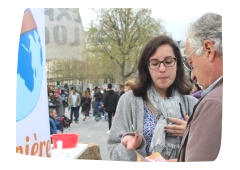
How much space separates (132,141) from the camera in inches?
51.2

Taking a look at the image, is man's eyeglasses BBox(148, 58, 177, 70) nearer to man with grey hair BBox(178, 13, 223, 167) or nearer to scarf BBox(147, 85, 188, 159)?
scarf BBox(147, 85, 188, 159)

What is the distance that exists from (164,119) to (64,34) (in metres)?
0.52

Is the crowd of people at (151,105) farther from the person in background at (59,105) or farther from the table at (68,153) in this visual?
the table at (68,153)

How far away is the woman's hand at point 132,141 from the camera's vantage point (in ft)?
4.31

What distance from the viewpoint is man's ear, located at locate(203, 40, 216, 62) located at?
2.62 feet

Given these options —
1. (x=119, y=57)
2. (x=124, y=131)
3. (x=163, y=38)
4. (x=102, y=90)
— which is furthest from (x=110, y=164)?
(x=163, y=38)

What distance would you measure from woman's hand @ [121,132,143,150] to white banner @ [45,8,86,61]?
370 mm

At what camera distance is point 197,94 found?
1.31 metres

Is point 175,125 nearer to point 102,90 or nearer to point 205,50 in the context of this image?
point 102,90

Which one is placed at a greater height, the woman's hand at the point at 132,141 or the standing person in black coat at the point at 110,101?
the standing person in black coat at the point at 110,101

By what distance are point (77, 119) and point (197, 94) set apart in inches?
20.1

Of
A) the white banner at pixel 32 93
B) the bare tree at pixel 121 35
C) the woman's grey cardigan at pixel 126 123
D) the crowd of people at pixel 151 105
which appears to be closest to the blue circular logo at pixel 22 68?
the white banner at pixel 32 93

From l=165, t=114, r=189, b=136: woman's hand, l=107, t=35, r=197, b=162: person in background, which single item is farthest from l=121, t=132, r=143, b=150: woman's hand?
l=165, t=114, r=189, b=136: woman's hand

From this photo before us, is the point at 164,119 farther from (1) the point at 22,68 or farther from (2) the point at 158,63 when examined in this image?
(1) the point at 22,68
